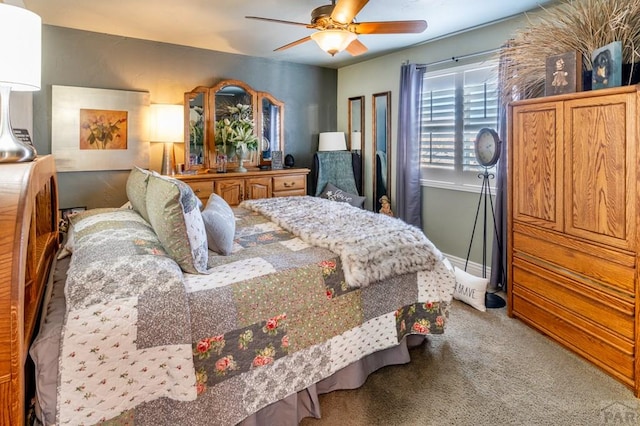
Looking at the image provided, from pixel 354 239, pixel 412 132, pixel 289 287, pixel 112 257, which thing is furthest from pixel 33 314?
pixel 412 132

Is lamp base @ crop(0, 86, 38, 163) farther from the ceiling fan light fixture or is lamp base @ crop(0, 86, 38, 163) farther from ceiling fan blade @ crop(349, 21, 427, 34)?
ceiling fan blade @ crop(349, 21, 427, 34)

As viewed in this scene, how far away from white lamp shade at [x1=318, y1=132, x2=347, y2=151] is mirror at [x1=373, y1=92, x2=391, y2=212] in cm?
47

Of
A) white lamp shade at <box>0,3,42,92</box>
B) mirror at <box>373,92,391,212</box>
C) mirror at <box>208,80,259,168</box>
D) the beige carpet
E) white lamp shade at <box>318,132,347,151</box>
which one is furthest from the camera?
white lamp shade at <box>318,132,347,151</box>

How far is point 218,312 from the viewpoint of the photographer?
1.59 metres

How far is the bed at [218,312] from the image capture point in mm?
1341

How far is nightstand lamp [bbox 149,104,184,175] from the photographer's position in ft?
13.5

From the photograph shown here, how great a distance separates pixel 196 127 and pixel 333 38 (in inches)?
89.9

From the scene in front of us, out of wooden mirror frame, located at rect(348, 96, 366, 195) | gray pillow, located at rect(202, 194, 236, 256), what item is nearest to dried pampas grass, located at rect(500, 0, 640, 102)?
Result: wooden mirror frame, located at rect(348, 96, 366, 195)

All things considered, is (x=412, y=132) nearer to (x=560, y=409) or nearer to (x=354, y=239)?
(x=354, y=239)

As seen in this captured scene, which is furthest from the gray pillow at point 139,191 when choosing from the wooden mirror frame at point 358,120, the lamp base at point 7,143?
the wooden mirror frame at point 358,120

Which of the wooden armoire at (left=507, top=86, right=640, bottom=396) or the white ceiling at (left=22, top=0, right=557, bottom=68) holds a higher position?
the white ceiling at (left=22, top=0, right=557, bottom=68)

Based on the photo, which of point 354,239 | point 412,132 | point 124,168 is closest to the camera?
point 354,239

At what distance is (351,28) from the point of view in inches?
105

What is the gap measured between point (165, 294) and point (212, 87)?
3.54 m
